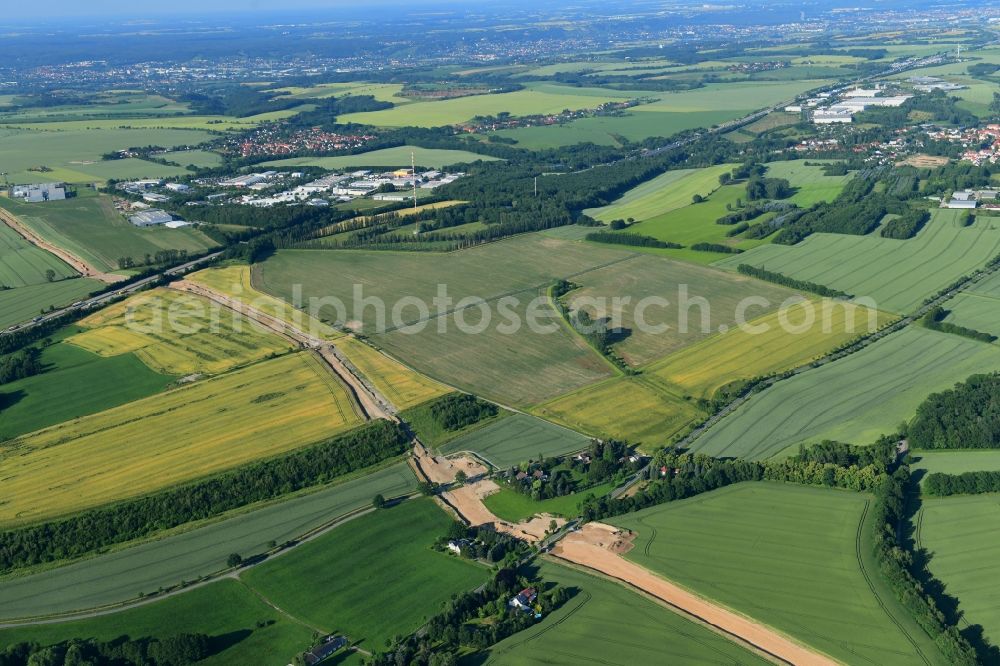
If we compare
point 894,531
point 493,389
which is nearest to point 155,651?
point 493,389

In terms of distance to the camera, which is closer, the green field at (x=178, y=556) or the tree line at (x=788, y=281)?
the green field at (x=178, y=556)

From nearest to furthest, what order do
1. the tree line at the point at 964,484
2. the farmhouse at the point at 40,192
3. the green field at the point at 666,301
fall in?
the tree line at the point at 964,484 < the green field at the point at 666,301 < the farmhouse at the point at 40,192

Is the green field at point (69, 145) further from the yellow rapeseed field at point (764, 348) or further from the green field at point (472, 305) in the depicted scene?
the yellow rapeseed field at point (764, 348)

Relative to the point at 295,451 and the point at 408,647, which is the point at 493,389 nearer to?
the point at 295,451

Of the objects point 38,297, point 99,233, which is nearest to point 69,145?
point 99,233

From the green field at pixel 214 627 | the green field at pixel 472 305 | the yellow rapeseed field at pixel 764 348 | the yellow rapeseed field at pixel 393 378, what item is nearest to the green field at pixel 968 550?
the yellow rapeseed field at pixel 764 348

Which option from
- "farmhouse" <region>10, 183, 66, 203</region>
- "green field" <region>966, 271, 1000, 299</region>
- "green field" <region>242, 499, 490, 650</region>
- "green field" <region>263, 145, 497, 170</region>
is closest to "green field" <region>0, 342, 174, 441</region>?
"green field" <region>242, 499, 490, 650</region>
